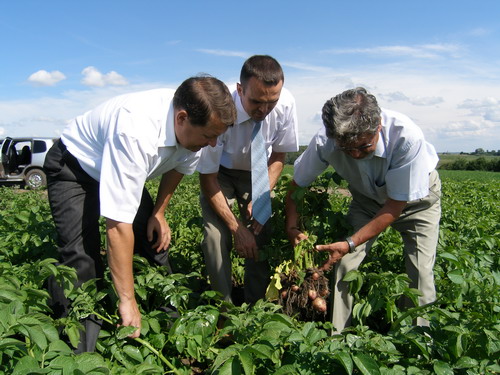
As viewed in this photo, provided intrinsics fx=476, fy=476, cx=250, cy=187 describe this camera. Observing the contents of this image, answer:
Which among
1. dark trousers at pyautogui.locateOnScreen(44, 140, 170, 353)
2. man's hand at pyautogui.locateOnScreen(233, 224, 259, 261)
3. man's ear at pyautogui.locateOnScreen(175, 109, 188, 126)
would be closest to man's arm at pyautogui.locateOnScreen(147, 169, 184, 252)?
dark trousers at pyautogui.locateOnScreen(44, 140, 170, 353)

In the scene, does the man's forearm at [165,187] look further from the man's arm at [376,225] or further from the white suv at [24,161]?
the white suv at [24,161]

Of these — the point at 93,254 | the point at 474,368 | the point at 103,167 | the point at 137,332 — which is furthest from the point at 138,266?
the point at 474,368

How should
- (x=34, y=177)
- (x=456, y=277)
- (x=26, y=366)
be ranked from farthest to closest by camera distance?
(x=34, y=177) < (x=456, y=277) < (x=26, y=366)

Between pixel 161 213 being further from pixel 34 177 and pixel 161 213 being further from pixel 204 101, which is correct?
pixel 34 177

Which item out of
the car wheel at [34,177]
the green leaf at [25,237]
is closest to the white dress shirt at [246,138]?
the green leaf at [25,237]

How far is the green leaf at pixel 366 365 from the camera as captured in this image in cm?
160

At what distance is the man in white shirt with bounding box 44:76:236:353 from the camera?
217 centimetres

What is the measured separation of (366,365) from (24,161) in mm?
17464

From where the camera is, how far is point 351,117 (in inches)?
99.4

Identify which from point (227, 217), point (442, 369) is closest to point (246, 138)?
point (227, 217)

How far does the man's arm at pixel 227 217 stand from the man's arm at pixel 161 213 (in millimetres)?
285

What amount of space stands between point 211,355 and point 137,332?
1.16 feet

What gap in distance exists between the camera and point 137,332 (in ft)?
7.14

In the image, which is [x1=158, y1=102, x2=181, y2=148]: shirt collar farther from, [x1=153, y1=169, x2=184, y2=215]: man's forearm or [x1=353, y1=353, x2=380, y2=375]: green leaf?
[x1=353, y1=353, x2=380, y2=375]: green leaf
